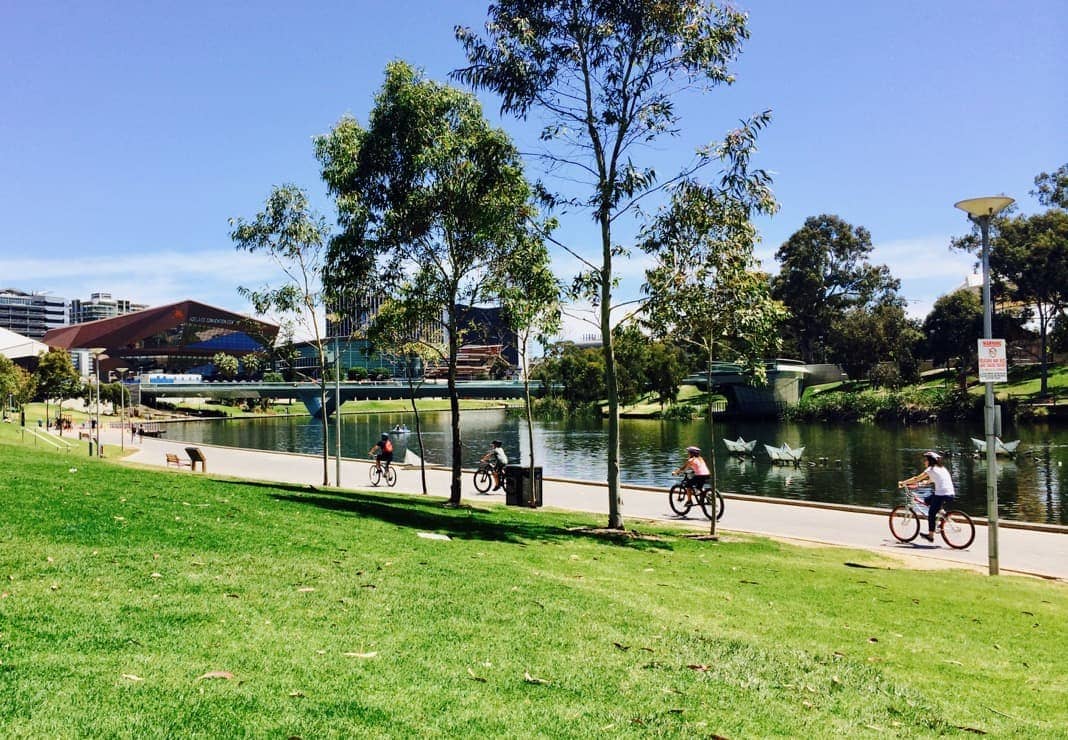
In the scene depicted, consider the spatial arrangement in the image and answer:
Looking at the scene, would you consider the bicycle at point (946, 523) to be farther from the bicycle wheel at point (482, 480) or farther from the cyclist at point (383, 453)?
the cyclist at point (383, 453)

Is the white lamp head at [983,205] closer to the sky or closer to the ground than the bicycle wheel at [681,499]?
closer to the sky

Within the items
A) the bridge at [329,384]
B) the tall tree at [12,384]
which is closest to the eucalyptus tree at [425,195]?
the tall tree at [12,384]

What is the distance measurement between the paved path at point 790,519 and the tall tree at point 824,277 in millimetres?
79314

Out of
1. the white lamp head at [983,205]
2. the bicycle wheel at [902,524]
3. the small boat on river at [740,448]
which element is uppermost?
the white lamp head at [983,205]

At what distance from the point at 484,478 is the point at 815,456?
28293 mm

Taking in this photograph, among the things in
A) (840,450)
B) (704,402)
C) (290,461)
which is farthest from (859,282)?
(290,461)

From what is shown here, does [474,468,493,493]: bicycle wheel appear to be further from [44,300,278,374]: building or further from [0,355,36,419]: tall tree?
[44,300,278,374]: building

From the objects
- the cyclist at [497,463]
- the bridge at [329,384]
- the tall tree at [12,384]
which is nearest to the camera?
the cyclist at [497,463]

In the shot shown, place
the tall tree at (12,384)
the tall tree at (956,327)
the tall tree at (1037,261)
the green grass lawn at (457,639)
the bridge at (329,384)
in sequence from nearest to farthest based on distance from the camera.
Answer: the green grass lawn at (457,639), the tall tree at (12,384), the tall tree at (1037,261), the tall tree at (956,327), the bridge at (329,384)

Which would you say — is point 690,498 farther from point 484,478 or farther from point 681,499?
point 484,478

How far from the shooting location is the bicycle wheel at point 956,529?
14.4 m

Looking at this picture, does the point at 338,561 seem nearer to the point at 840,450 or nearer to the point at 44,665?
the point at 44,665

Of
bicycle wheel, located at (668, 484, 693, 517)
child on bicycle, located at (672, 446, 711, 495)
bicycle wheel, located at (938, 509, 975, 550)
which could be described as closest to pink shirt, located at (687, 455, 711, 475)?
child on bicycle, located at (672, 446, 711, 495)

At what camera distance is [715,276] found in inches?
587
